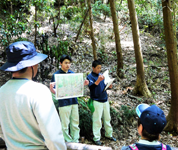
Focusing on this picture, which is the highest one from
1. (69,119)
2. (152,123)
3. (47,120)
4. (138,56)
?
(138,56)

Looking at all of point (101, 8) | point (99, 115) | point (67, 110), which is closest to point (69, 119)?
point (67, 110)

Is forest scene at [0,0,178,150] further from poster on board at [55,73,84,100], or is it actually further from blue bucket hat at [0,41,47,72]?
blue bucket hat at [0,41,47,72]

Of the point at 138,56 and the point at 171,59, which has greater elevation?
the point at 138,56

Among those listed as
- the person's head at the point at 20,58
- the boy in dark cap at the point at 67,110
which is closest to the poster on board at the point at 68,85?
the boy in dark cap at the point at 67,110

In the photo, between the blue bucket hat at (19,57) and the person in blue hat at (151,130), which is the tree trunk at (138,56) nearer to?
the person in blue hat at (151,130)

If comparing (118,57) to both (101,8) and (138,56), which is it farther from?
(101,8)

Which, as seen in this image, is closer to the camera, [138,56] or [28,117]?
[28,117]

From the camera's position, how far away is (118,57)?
26.7 feet

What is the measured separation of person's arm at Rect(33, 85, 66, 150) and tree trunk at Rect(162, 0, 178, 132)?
13.2 feet

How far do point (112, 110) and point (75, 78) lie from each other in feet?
7.65

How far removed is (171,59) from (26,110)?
4.21 meters

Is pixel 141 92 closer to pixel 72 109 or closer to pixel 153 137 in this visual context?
pixel 72 109

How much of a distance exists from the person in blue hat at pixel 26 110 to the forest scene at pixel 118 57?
237cm

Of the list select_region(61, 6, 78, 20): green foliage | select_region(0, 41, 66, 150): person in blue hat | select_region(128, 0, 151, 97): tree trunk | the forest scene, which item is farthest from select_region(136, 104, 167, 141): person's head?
select_region(61, 6, 78, 20): green foliage
